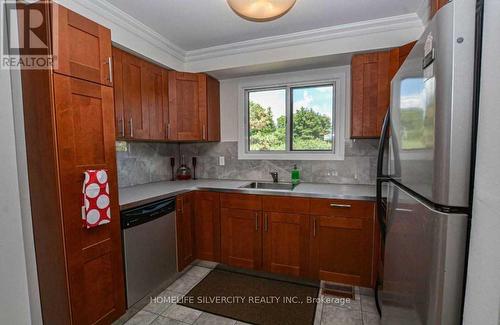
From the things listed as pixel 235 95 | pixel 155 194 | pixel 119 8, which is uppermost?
pixel 119 8

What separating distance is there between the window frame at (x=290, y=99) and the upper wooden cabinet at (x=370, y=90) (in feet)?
1.26

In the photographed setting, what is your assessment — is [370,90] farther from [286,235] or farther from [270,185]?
[286,235]

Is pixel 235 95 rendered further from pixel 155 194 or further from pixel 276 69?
pixel 155 194

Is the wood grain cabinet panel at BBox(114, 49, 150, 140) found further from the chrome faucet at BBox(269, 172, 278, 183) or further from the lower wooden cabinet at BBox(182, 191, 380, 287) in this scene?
the chrome faucet at BBox(269, 172, 278, 183)

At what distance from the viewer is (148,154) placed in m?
2.81

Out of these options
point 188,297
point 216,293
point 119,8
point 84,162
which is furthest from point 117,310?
point 119,8

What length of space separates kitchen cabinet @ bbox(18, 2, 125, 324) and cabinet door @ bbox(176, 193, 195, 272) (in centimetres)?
73

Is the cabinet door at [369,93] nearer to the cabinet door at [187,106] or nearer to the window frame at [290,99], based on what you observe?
the window frame at [290,99]

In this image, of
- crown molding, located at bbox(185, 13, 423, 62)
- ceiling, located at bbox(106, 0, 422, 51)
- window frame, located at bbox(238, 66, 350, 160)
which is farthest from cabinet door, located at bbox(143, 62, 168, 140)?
window frame, located at bbox(238, 66, 350, 160)

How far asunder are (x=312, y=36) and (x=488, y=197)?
2.13m

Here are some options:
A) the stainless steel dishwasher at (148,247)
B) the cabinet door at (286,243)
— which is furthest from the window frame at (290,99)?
the stainless steel dishwasher at (148,247)

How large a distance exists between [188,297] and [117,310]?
573 mm

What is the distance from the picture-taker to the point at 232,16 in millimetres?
1994

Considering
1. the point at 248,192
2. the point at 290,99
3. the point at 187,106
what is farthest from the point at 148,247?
the point at 290,99
